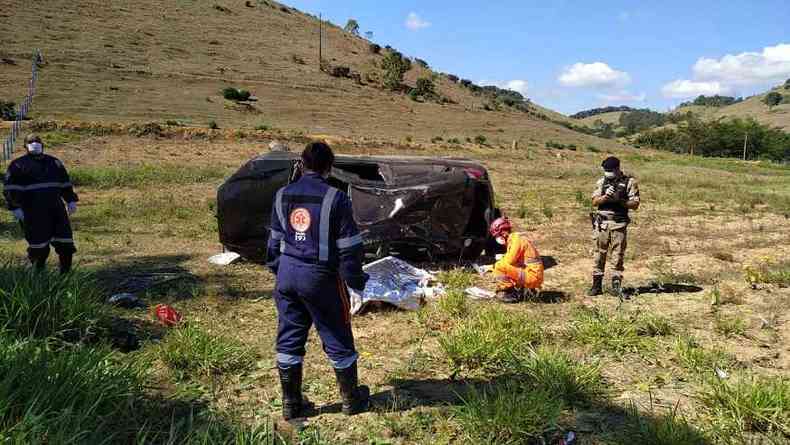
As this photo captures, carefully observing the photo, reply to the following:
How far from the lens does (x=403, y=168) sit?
7.35m

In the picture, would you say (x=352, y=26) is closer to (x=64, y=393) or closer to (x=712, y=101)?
(x=64, y=393)

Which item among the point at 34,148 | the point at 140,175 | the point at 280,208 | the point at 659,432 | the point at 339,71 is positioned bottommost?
the point at 659,432

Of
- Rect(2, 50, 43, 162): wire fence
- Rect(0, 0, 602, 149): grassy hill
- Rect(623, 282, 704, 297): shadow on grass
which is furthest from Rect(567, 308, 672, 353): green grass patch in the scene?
Rect(0, 0, 602, 149): grassy hill

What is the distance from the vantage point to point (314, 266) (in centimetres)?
304

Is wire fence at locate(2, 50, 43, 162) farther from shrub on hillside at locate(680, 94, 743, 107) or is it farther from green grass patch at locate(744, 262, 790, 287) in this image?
shrub on hillside at locate(680, 94, 743, 107)

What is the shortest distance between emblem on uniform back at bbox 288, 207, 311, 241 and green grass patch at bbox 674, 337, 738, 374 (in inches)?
120

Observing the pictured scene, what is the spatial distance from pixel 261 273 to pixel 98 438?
4225 millimetres

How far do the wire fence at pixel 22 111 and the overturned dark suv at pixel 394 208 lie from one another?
1186 centimetres

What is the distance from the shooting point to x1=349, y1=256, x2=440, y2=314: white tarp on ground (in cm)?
539

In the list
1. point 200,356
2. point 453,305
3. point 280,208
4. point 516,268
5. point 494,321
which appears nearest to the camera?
point 280,208

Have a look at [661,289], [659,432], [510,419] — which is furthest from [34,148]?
[661,289]

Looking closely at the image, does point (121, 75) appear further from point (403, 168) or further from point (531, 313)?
point (531, 313)

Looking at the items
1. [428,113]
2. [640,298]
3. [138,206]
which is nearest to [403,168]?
[640,298]

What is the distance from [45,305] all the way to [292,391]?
2036 mm
